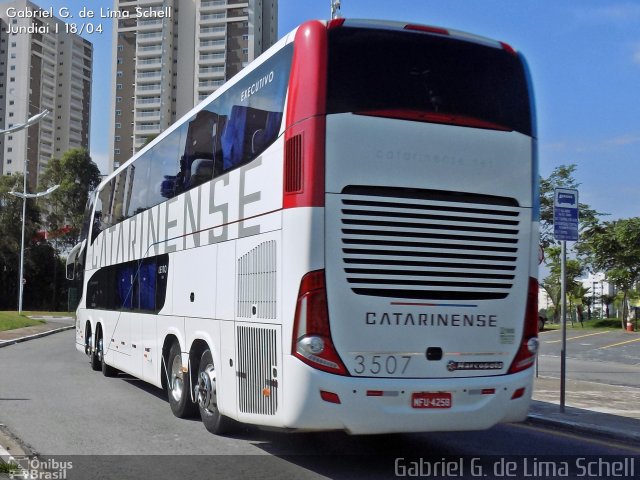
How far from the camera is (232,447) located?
25.5 feet

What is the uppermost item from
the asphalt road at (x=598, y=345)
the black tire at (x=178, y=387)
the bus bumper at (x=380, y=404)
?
the bus bumper at (x=380, y=404)

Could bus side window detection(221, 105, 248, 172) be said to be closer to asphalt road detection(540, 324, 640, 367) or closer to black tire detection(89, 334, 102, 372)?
black tire detection(89, 334, 102, 372)

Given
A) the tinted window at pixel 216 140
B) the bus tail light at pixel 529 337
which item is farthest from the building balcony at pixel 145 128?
the bus tail light at pixel 529 337

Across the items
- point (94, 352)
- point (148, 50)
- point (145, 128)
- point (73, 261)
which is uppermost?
point (148, 50)

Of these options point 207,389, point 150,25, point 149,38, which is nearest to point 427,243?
point 207,389

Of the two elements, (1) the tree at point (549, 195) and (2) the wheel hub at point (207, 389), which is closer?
(2) the wheel hub at point (207, 389)

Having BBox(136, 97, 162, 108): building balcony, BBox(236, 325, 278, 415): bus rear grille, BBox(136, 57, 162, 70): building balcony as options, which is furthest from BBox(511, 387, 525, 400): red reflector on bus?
BBox(136, 57, 162, 70): building balcony

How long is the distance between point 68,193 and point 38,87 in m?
59.5

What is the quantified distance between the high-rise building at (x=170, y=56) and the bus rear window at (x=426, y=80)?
93.0 metres

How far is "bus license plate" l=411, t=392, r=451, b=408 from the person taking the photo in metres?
6.40

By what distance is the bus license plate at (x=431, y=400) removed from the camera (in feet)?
21.0

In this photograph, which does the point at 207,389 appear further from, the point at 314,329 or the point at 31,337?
the point at 31,337

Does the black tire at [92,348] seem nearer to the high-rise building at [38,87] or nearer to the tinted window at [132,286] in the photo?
the tinted window at [132,286]

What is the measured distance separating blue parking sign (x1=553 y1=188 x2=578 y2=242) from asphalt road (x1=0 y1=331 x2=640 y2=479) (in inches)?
118
